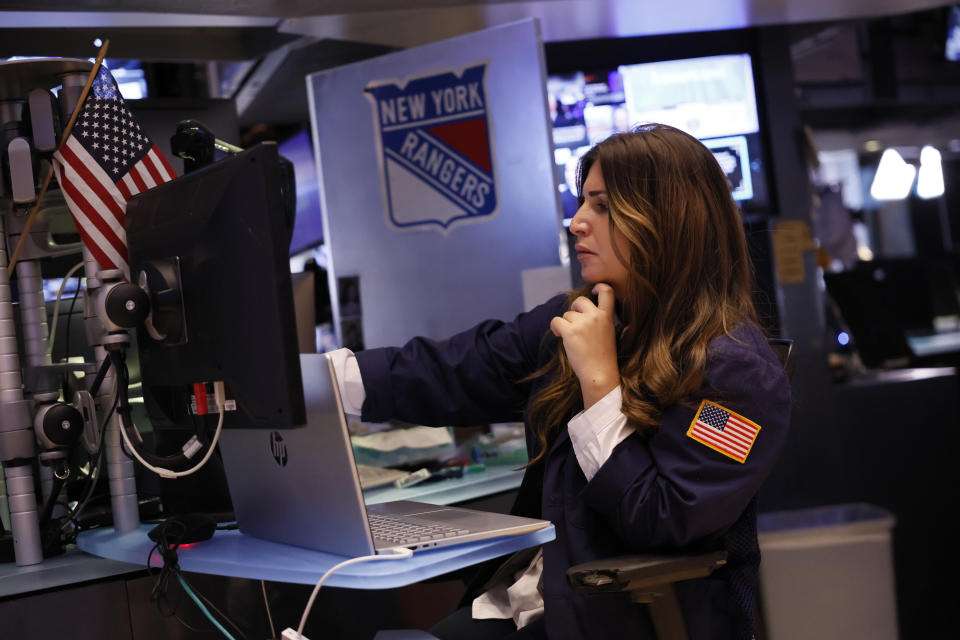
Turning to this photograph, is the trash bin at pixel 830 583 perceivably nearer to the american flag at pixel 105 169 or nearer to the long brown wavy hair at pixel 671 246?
the long brown wavy hair at pixel 671 246

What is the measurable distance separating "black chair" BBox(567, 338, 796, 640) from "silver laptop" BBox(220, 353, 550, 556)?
10 cm

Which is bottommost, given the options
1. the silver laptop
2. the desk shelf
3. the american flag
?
the desk shelf

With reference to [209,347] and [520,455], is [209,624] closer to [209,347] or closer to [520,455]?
[209,347]

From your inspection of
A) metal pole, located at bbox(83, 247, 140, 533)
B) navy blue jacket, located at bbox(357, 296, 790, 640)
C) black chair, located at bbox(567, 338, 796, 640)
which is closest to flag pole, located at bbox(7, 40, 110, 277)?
metal pole, located at bbox(83, 247, 140, 533)

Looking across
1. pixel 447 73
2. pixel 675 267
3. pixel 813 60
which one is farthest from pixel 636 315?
pixel 813 60

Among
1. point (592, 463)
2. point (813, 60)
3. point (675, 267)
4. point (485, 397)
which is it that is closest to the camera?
point (592, 463)

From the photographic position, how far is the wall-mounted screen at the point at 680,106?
3.71m

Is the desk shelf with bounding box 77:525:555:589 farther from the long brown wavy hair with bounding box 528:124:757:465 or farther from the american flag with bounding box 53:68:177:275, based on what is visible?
the american flag with bounding box 53:68:177:275

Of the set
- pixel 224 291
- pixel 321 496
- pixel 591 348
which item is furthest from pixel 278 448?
pixel 591 348

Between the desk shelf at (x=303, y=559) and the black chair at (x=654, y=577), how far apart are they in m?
0.08

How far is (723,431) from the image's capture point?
1.54m

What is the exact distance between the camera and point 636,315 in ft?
5.82

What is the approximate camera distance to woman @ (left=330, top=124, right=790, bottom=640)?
1.55 m

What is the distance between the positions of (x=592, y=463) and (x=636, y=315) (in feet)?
1.05
